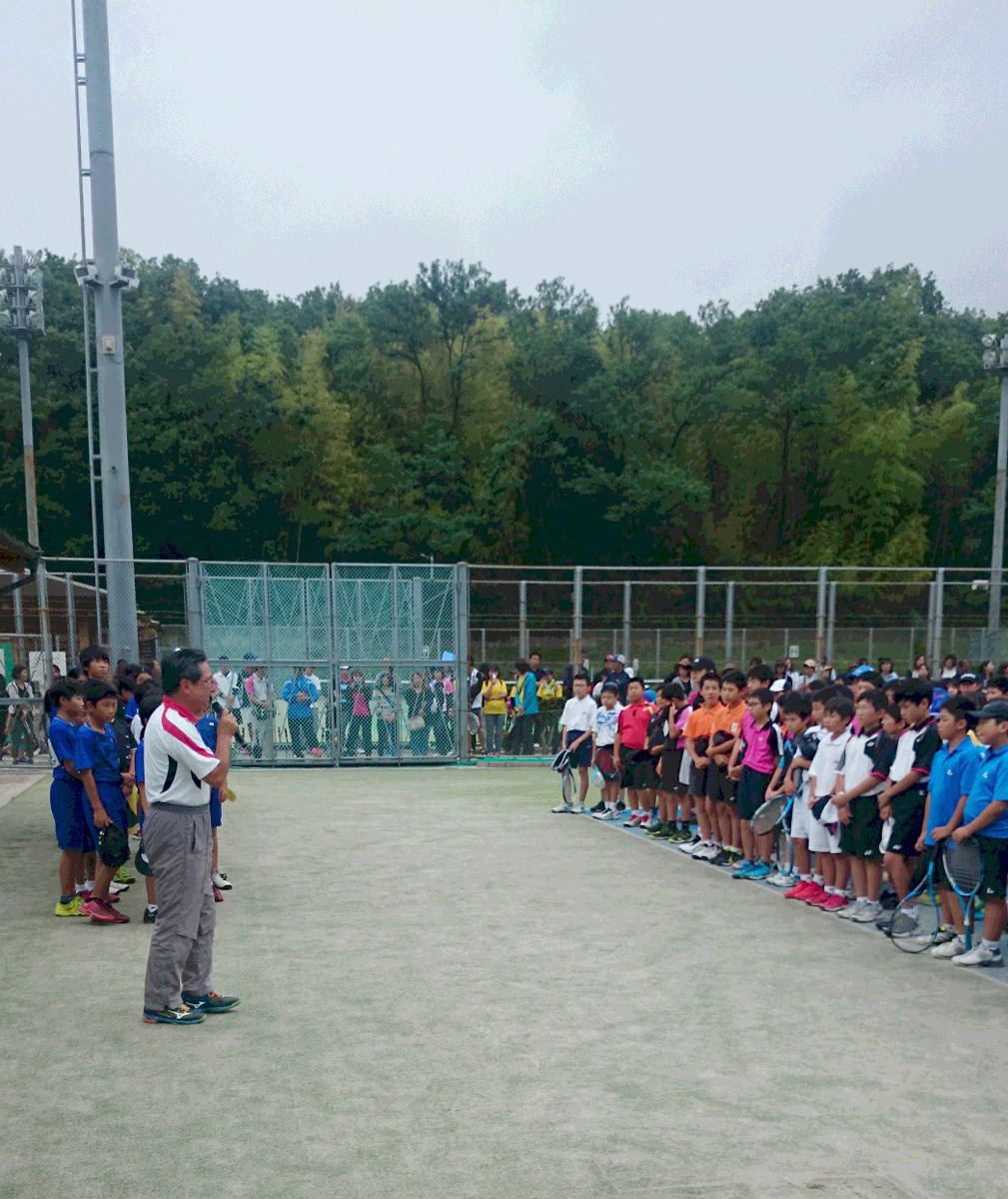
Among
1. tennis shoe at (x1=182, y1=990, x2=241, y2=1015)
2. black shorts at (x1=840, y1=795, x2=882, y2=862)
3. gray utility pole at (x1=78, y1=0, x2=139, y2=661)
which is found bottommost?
tennis shoe at (x1=182, y1=990, x2=241, y2=1015)

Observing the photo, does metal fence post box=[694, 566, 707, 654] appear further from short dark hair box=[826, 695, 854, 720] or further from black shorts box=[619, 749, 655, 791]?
short dark hair box=[826, 695, 854, 720]

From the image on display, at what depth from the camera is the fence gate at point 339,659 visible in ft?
49.9

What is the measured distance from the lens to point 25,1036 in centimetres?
539

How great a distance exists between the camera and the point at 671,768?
1096 cm

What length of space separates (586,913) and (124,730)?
12.3 ft

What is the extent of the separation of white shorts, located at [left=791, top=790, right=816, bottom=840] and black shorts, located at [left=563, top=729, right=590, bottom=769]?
4.32m

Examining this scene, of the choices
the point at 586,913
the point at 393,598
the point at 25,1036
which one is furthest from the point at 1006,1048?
the point at 393,598

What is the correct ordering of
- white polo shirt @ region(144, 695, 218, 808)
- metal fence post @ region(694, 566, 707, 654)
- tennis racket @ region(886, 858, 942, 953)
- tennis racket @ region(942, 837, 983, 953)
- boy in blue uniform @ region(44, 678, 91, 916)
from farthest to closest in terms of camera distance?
metal fence post @ region(694, 566, 707, 654) < boy in blue uniform @ region(44, 678, 91, 916) < tennis racket @ region(886, 858, 942, 953) < tennis racket @ region(942, 837, 983, 953) < white polo shirt @ region(144, 695, 218, 808)

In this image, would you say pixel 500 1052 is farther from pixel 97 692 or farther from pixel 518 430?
pixel 518 430

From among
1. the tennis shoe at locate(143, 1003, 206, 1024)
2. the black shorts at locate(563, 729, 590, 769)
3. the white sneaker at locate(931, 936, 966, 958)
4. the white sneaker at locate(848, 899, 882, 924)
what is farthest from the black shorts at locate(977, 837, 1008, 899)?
the black shorts at locate(563, 729, 590, 769)

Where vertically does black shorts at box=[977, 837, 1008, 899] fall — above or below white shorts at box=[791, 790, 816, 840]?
above

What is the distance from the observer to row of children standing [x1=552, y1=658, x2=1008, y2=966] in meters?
6.62

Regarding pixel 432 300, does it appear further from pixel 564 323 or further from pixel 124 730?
pixel 124 730

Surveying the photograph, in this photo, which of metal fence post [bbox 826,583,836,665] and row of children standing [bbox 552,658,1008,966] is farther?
metal fence post [bbox 826,583,836,665]
